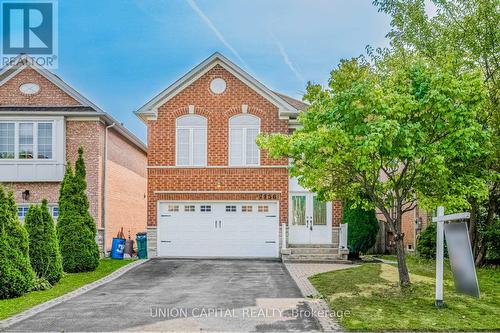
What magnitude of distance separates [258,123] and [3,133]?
9.95m

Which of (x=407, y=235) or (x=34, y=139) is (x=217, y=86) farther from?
(x=407, y=235)

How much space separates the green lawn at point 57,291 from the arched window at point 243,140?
5.91 meters

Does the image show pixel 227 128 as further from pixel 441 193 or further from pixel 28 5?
pixel 441 193

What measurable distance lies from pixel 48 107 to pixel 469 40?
50.6 feet

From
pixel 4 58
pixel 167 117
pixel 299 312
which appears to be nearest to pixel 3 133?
pixel 4 58

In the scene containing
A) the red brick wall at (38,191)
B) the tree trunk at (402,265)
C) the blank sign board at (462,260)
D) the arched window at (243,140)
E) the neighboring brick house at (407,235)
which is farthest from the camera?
the neighboring brick house at (407,235)

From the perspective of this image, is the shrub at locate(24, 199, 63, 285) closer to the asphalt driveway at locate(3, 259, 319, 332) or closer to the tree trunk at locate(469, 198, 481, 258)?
the asphalt driveway at locate(3, 259, 319, 332)

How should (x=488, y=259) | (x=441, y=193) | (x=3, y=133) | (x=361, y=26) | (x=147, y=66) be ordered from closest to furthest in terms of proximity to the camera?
(x=441, y=193) → (x=488, y=259) → (x=361, y=26) → (x=3, y=133) → (x=147, y=66)

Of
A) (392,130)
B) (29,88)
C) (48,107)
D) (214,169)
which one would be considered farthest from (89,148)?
(392,130)

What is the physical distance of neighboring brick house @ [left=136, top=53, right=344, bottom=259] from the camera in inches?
829

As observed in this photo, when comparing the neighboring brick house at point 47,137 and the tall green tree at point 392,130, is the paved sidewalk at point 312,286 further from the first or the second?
the neighboring brick house at point 47,137

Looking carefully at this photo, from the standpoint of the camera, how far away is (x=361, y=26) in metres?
19.4

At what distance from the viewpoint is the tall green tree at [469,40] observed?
1512cm

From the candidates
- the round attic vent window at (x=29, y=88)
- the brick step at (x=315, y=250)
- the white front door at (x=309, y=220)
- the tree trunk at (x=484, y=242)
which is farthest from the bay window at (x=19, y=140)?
the tree trunk at (x=484, y=242)
